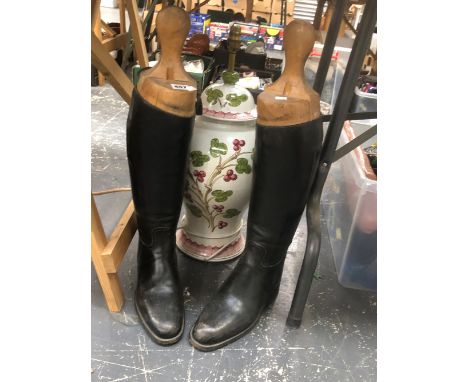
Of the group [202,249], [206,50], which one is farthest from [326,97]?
[202,249]

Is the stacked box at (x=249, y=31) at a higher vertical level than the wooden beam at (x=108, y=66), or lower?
lower

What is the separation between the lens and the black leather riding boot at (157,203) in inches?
24.4

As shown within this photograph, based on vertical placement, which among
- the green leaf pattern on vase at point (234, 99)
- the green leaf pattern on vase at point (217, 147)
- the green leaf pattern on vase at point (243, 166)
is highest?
the green leaf pattern on vase at point (234, 99)

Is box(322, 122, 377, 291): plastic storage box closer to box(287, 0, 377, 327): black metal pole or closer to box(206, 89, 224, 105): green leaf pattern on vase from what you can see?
box(287, 0, 377, 327): black metal pole

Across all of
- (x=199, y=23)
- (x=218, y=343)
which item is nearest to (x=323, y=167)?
(x=218, y=343)

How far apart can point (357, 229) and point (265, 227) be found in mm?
261

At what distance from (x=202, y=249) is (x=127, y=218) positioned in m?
0.18

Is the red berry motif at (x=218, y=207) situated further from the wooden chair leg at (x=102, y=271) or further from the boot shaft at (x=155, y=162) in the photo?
the wooden chair leg at (x=102, y=271)

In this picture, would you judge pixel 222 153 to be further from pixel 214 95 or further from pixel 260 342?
pixel 260 342

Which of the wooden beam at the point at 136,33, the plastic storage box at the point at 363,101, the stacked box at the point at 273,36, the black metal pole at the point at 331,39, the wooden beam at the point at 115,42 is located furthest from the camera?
the stacked box at the point at 273,36

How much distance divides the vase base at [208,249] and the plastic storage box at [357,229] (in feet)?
0.79

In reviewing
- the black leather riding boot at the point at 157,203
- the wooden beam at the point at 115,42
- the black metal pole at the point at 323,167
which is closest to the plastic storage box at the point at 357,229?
the black metal pole at the point at 323,167

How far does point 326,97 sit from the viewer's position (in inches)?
74.4

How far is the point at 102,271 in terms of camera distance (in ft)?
2.20
